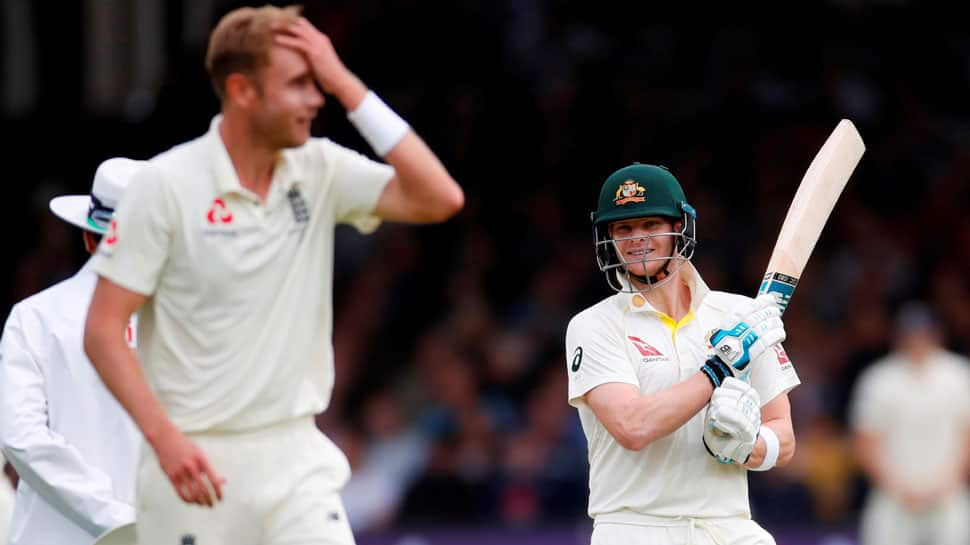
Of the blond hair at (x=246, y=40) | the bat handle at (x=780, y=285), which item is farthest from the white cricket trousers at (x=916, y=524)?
the blond hair at (x=246, y=40)

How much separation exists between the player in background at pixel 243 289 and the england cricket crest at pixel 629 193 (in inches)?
32.7

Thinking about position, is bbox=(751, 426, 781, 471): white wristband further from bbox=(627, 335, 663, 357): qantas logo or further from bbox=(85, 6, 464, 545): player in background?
bbox=(85, 6, 464, 545): player in background

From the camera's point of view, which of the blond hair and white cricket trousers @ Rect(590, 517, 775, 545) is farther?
white cricket trousers @ Rect(590, 517, 775, 545)

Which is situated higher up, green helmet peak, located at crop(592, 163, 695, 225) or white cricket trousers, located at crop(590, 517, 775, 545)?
green helmet peak, located at crop(592, 163, 695, 225)

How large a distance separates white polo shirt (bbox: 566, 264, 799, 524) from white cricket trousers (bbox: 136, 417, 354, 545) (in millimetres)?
914

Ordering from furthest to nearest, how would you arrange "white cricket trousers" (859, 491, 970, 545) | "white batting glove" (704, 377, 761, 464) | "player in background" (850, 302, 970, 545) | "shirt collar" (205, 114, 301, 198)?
"player in background" (850, 302, 970, 545) < "white cricket trousers" (859, 491, 970, 545) < "white batting glove" (704, 377, 761, 464) < "shirt collar" (205, 114, 301, 198)

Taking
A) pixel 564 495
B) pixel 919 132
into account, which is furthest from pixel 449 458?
pixel 919 132

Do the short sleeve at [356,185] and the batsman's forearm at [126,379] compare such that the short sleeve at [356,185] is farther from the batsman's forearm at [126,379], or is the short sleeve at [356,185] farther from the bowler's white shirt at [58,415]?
the bowler's white shirt at [58,415]

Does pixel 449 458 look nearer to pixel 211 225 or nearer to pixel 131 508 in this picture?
pixel 131 508

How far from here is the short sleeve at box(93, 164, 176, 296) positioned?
377 cm

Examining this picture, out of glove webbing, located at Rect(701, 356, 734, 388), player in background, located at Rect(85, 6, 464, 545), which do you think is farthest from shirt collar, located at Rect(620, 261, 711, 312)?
player in background, located at Rect(85, 6, 464, 545)

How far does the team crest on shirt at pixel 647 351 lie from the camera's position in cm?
456

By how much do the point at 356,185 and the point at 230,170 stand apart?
0.95ft

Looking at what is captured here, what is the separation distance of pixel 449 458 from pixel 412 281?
1400 mm
